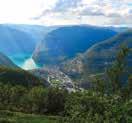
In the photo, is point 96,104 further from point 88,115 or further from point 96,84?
point 96,84

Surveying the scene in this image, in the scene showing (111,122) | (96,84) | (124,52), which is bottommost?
(111,122)

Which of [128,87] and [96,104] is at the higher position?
[128,87]

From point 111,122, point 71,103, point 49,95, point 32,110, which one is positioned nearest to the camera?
point 111,122

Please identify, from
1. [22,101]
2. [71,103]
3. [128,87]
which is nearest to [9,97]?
[22,101]

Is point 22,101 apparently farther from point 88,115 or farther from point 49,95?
point 88,115

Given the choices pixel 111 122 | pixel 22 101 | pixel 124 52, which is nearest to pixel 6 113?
pixel 124 52

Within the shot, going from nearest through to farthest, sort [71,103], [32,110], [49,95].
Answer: [71,103], [32,110], [49,95]

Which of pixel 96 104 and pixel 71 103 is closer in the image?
pixel 96 104

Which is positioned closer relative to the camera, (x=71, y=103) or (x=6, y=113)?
(x=71, y=103)

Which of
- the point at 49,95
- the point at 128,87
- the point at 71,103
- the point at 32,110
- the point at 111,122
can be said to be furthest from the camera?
the point at 49,95
